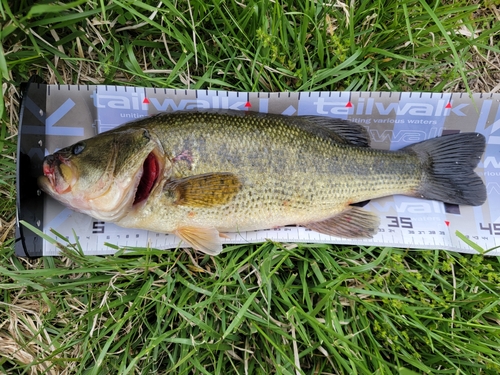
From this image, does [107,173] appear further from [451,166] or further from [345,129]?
[451,166]

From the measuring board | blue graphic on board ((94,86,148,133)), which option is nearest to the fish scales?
the measuring board

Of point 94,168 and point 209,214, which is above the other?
point 94,168

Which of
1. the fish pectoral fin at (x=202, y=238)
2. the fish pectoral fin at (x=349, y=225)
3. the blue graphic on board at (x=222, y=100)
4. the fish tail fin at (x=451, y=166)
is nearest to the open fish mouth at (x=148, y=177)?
the fish pectoral fin at (x=202, y=238)

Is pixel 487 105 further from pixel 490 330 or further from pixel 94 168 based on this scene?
pixel 94 168

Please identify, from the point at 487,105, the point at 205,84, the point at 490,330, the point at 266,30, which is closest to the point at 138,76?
the point at 205,84

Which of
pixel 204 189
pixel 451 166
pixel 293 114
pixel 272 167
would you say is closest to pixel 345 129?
pixel 293 114

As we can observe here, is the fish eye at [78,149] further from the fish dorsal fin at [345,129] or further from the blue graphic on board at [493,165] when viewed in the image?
the blue graphic on board at [493,165]
